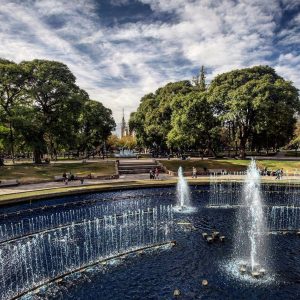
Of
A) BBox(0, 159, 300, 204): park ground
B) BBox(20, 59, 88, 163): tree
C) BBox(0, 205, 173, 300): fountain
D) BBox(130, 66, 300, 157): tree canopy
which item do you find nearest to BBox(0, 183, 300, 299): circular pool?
BBox(0, 205, 173, 300): fountain

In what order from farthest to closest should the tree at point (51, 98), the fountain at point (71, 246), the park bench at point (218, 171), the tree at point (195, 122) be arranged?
the tree at point (195, 122)
the tree at point (51, 98)
the park bench at point (218, 171)
the fountain at point (71, 246)

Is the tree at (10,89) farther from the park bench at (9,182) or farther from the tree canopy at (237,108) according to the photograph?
the tree canopy at (237,108)

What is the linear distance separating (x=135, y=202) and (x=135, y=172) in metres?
18.5

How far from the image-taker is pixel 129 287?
14109mm

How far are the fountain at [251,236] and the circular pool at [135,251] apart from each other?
45 cm

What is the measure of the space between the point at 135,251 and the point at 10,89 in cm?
4493

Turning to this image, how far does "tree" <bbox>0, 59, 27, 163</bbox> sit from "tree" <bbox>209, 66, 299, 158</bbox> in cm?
3351

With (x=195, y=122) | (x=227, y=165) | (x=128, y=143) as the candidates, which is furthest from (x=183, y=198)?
(x=128, y=143)

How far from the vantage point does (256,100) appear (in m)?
54.2

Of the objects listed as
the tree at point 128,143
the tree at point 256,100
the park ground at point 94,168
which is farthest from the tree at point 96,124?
the tree at point 128,143

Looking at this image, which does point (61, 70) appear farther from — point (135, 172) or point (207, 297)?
point (207, 297)

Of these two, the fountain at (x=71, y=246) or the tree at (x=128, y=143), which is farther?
the tree at (x=128, y=143)

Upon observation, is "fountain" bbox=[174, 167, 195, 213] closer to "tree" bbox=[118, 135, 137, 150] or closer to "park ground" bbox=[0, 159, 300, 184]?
"park ground" bbox=[0, 159, 300, 184]

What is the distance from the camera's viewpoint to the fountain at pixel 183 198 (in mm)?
27827
